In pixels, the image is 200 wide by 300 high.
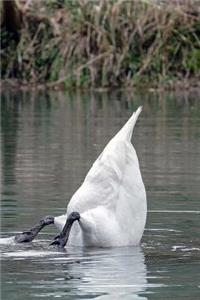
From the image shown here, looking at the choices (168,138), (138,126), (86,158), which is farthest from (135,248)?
(138,126)

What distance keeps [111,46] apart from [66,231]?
26.3 m

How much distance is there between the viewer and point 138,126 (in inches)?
925

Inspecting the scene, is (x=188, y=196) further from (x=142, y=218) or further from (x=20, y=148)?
(x=20, y=148)

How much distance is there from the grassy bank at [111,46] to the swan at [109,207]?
84.5 feet

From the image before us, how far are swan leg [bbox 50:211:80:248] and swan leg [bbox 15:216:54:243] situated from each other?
8.0 inches

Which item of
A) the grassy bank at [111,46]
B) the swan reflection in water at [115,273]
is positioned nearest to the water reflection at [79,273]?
the swan reflection in water at [115,273]

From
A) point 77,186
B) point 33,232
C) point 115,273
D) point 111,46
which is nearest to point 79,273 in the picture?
point 115,273

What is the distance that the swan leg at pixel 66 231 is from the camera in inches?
399

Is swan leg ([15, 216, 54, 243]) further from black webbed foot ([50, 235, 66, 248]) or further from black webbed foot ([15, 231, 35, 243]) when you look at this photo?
black webbed foot ([50, 235, 66, 248])

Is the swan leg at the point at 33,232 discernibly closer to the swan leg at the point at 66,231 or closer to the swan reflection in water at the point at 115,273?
the swan leg at the point at 66,231

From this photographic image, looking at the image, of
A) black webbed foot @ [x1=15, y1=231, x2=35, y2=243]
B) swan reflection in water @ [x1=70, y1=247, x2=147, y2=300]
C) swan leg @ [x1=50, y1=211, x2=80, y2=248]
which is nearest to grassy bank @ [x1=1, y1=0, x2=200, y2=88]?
black webbed foot @ [x1=15, y1=231, x2=35, y2=243]

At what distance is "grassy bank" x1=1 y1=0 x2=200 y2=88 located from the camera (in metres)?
36.4

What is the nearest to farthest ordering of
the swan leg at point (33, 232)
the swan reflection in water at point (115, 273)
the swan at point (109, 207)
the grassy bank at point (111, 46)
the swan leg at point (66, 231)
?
the swan reflection in water at point (115, 273), the swan leg at point (66, 231), the swan at point (109, 207), the swan leg at point (33, 232), the grassy bank at point (111, 46)

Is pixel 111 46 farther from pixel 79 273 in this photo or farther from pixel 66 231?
pixel 79 273
